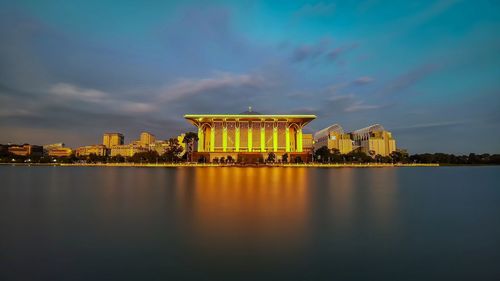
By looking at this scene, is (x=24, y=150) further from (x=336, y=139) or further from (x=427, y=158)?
(x=427, y=158)

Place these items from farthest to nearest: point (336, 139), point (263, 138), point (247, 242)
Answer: point (336, 139) < point (263, 138) < point (247, 242)

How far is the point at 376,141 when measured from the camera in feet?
444

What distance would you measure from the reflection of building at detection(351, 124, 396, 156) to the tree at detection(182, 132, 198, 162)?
69.7 meters

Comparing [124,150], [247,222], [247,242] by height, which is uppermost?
[124,150]

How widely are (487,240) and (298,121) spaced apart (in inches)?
3483

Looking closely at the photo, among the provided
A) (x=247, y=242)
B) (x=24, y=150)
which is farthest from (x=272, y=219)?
(x=24, y=150)

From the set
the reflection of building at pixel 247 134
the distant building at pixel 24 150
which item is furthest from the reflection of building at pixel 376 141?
the distant building at pixel 24 150

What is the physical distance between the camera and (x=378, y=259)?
23.1 feet

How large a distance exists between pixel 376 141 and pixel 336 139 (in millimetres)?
17850

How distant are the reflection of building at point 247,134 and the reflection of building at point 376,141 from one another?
47.0 m

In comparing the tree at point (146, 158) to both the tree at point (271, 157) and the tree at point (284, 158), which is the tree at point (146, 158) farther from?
the tree at point (284, 158)

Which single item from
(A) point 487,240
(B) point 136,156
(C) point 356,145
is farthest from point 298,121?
(A) point 487,240

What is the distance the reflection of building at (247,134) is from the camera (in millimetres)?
94500

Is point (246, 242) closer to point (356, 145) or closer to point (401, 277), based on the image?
point (401, 277)
